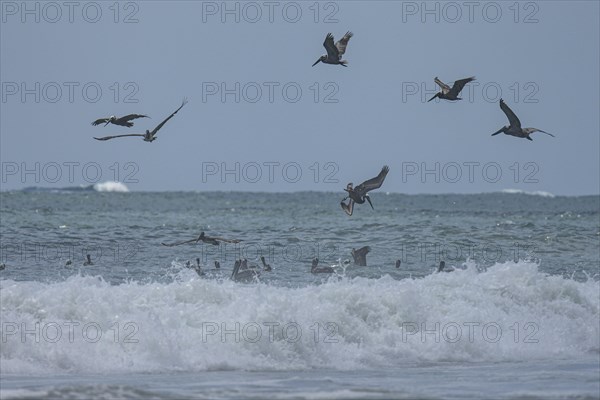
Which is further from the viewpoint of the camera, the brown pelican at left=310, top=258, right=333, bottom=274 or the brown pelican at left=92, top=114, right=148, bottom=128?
the brown pelican at left=310, top=258, right=333, bottom=274

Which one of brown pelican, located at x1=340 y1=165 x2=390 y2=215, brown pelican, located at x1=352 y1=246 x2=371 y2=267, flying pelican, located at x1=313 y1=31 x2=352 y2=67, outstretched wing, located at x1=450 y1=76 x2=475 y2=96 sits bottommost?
brown pelican, located at x1=352 y1=246 x2=371 y2=267

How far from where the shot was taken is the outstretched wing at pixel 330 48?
19.0m

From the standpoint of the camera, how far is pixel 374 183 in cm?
1870

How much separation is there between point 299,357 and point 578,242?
57.1 ft

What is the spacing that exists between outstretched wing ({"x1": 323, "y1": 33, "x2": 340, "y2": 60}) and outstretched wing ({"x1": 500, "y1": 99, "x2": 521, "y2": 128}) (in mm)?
2570

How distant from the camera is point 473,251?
29797mm

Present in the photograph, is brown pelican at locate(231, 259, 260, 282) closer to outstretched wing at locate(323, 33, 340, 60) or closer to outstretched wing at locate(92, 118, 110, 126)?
outstretched wing at locate(323, 33, 340, 60)

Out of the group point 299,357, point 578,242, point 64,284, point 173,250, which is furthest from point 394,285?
point 578,242

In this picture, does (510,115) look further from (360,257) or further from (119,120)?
(360,257)

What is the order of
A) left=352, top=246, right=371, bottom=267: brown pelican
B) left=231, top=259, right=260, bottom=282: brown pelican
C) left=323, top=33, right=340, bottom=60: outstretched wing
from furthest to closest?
left=352, top=246, right=371, bottom=267: brown pelican, left=231, top=259, right=260, bottom=282: brown pelican, left=323, top=33, right=340, bottom=60: outstretched wing

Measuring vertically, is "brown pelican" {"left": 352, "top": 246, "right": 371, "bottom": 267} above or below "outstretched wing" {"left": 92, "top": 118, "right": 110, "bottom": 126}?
below

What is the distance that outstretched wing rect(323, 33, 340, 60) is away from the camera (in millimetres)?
18950

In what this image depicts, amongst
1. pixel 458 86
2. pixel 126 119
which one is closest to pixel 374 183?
pixel 458 86

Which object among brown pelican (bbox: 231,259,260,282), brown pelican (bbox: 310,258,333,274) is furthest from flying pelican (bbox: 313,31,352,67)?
brown pelican (bbox: 310,258,333,274)
